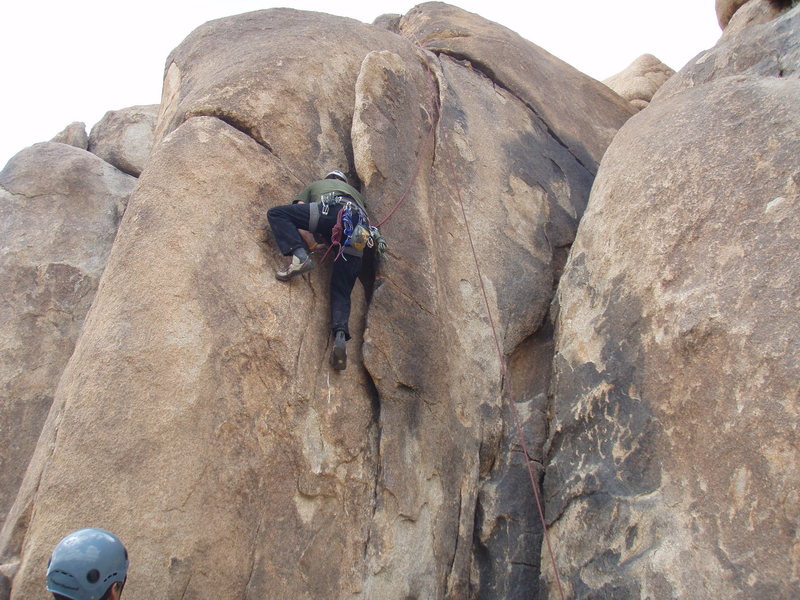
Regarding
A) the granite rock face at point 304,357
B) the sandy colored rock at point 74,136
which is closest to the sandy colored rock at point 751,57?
the granite rock face at point 304,357

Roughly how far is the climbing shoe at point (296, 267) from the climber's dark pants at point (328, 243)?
10 centimetres

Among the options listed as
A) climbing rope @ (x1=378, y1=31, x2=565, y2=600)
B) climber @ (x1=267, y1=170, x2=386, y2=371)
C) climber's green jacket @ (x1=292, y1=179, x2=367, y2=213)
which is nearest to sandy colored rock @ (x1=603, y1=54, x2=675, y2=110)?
climbing rope @ (x1=378, y1=31, x2=565, y2=600)

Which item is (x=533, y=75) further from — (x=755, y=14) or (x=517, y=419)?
(x=517, y=419)

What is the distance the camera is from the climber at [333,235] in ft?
19.2

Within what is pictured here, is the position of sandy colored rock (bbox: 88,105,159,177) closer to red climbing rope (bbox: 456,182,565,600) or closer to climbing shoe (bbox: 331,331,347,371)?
red climbing rope (bbox: 456,182,565,600)

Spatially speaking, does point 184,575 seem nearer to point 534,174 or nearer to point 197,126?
point 197,126

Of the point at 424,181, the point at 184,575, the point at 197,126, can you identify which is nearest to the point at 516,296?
the point at 424,181

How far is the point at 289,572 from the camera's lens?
5.04 meters

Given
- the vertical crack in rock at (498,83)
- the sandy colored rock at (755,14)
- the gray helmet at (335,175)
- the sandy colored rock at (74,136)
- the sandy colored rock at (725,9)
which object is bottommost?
the sandy colored rock at (74,136)

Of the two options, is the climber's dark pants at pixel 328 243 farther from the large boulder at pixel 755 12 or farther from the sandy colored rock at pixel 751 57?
the large boulder at pixel 755 12

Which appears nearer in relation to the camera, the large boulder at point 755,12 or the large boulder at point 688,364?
the large boulder at point 688,364

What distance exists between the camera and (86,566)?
314 cm

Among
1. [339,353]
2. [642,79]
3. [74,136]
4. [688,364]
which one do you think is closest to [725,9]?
[642,79]

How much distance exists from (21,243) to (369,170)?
165 inches
